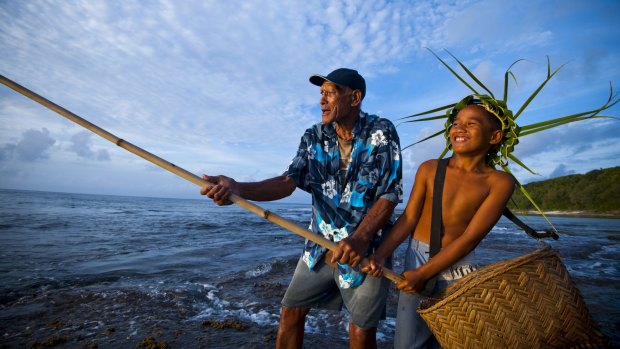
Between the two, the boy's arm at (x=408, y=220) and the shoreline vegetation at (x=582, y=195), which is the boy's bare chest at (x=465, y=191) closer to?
the boy's arm at (x=408, y=220)

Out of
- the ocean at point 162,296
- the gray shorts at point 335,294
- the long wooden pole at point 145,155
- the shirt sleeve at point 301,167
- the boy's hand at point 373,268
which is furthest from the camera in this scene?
the ocean at point 162,296

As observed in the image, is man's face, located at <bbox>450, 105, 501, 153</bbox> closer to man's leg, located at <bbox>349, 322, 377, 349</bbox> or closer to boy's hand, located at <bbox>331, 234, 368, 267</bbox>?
boy's hand, located at <bbox>331, 234, 368, 267</bbox>

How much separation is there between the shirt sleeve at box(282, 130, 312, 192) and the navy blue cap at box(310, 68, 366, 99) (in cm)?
50

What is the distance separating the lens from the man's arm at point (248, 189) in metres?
2.08

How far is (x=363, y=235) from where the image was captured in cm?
221

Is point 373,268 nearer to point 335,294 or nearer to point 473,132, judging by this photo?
point 335,294

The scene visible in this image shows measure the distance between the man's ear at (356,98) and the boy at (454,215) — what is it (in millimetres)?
764

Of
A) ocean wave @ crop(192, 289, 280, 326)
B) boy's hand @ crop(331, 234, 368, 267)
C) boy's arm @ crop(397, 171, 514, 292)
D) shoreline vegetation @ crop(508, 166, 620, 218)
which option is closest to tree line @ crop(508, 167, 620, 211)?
shoreline vegetation @ crop(508, 166, 620, 218)

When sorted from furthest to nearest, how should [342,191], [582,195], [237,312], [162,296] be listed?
[582,195] → [162,296] → [237,312] → [342,191]

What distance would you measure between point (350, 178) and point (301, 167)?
485mm

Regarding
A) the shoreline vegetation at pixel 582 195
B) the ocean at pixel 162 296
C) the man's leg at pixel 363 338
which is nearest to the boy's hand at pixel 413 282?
the man's leg at pixel 363 338

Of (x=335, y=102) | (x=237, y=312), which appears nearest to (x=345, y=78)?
(x=335, y=102)

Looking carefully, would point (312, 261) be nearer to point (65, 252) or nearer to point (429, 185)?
point (429, 185)

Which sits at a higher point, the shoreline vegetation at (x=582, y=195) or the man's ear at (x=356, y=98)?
the shoreline vegetation at (x=582, y=195)
